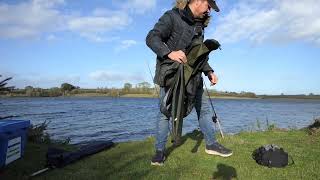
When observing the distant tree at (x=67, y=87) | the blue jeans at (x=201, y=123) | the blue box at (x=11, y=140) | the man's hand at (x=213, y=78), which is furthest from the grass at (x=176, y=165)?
the distant tree at (x=67, y=87)

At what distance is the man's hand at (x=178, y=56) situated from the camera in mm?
5531

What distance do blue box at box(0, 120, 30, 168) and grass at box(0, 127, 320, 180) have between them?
0.64 feet

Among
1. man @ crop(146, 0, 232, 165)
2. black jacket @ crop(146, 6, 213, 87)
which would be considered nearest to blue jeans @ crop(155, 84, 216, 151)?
man @ crop(146, 0, 232, 165)

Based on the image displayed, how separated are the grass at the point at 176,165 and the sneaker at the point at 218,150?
88mm

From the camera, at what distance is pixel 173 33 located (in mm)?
6508

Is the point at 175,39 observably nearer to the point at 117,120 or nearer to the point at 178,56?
the point at 178,56

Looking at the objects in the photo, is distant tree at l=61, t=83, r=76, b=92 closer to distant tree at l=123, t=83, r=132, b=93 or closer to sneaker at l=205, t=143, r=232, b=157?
distant tree at l=123, t=83, r=132, b=93

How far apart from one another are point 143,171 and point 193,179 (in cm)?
80

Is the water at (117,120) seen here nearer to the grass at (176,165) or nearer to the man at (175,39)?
the grass at (176,165)

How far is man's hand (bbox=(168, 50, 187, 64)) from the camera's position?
5531 millimetres

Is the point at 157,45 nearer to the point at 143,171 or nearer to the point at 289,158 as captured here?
the point at 143,171

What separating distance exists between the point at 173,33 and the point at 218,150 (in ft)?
6.64

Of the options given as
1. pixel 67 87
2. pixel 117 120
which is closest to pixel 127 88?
pixel 67 87

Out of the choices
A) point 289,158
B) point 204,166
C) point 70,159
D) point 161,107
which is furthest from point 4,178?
point 289,158
